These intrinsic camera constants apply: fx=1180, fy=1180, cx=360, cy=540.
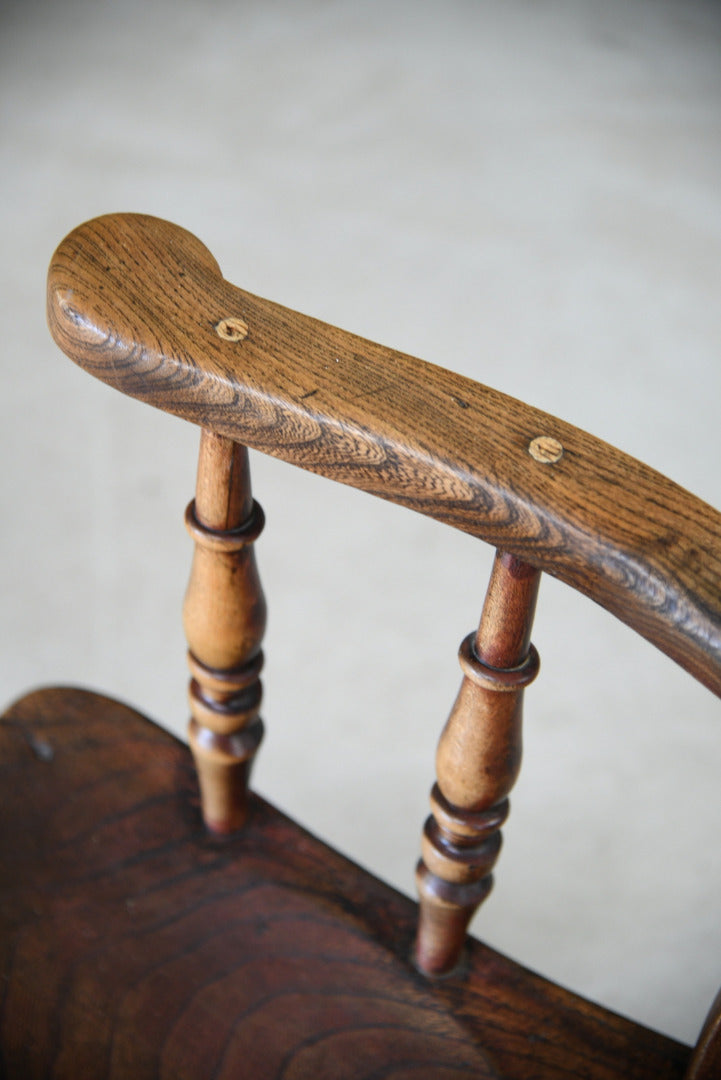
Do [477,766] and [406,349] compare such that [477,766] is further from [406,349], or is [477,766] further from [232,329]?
[406,349]

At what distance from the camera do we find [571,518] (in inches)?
15.7

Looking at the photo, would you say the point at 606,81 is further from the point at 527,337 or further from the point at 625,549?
the point at 625,549

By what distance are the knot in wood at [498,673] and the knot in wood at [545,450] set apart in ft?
0.31

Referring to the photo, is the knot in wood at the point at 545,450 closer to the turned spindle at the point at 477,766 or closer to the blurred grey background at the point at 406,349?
the turned spindle at the point at 477,766

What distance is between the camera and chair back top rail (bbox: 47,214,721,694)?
1.30 ft

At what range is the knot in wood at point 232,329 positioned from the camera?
0.45 meters

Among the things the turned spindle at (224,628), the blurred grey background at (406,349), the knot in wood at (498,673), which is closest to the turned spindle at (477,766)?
the knot in wood at (498,673)

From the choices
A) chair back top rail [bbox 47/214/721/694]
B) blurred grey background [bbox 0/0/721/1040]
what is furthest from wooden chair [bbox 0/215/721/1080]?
blurred grey background [bbox 0/0/721/1040]

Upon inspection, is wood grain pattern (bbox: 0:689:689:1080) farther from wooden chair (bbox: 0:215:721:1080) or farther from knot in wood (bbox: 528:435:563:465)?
knot in wood (bbox: 528:435:563:465)

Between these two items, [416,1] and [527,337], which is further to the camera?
[416,1]

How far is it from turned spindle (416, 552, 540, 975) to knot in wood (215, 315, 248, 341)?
0.13 meters

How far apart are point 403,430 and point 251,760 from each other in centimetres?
31

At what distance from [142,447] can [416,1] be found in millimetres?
1515

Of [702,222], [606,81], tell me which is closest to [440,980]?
[702,222]
